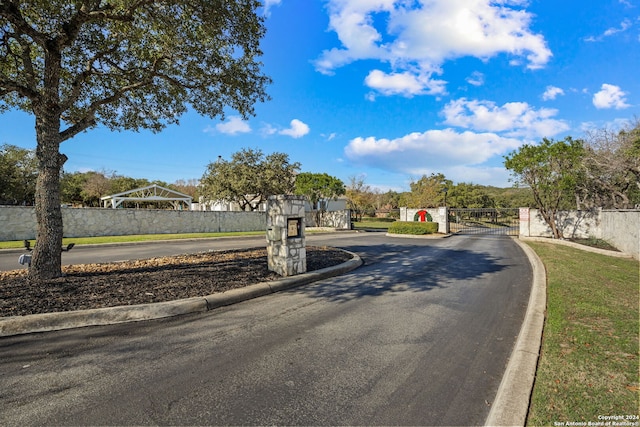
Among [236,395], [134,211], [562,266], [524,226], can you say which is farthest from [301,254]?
[524,226]

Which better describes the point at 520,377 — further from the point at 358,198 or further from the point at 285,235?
the point at 358,198

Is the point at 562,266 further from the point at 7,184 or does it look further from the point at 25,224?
the point at 7,184

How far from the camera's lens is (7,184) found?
27.3 metres

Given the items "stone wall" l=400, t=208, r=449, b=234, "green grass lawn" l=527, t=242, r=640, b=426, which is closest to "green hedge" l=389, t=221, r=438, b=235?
"stone wall" l=400, t=208, r=449, b=234

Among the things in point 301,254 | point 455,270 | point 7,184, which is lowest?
point 455,270

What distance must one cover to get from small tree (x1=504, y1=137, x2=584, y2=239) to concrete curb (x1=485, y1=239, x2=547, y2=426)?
14859 mm

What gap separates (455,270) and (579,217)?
15.7m

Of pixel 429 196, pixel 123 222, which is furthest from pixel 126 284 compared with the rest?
pixel 429 196

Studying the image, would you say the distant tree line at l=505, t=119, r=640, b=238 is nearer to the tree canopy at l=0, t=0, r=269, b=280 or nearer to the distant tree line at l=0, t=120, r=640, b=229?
the distant tree line at l=0, t=120, r=640, b=229

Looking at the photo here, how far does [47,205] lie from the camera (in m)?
5.51

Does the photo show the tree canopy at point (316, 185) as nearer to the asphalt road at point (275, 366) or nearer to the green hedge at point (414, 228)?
the green hedge at point (414, 228)

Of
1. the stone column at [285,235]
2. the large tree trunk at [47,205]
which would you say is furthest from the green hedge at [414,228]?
the large tree trunk at [47,205]

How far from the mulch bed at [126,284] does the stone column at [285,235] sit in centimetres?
35

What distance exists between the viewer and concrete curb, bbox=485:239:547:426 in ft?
7.66
